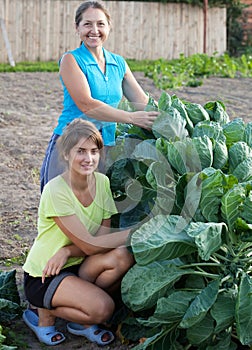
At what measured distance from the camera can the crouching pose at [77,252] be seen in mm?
3293

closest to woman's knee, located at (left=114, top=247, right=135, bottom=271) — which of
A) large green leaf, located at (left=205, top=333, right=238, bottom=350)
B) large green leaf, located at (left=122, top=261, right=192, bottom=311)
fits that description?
large green leaf, located at (left=122, top=261, right=192, bottom=311)

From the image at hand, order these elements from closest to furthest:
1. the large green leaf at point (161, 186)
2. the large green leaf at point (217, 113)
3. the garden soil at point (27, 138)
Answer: the large green leaf at point (161, 186), the large green leaf at point (217, 113), the garden soil at point (27, 138)

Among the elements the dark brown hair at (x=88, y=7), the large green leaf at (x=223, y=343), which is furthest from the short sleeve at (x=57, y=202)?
the dark brown hair at (x=88, y=7)

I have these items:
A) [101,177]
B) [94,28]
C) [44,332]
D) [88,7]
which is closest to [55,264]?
[44,332]

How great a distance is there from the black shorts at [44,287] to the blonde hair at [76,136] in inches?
21.3

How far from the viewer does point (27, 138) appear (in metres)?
7.57

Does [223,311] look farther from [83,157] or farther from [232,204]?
Result: [83,157]

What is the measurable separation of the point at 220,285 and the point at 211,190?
39 cm

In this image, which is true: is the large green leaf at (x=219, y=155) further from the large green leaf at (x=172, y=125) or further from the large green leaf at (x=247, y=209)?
the large green leaf at (x=247, y=209)

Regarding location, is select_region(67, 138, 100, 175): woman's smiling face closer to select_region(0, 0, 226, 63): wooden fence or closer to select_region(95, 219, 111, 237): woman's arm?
select_region(95, 219, 111, 237): woman's arm

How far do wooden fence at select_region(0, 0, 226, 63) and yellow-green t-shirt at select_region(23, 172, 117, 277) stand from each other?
11.8 metres

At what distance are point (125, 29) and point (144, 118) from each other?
527 inches

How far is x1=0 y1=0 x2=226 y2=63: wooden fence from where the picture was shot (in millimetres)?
15039

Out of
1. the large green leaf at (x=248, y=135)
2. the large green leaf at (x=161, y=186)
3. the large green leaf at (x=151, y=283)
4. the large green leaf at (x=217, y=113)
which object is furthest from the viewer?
the large green leaf at (x=217, y=113)
